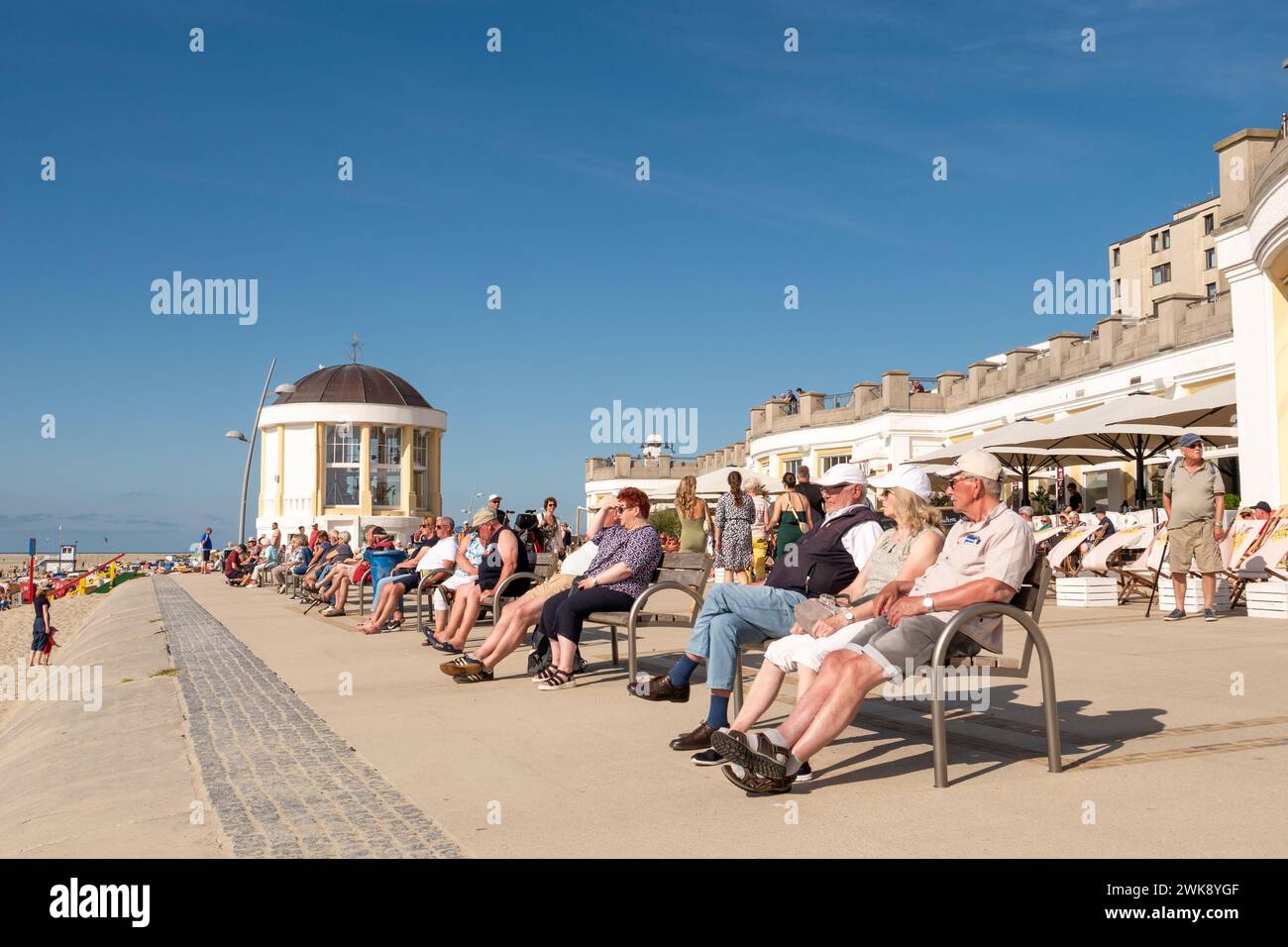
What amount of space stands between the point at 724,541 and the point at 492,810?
9719 millimetres

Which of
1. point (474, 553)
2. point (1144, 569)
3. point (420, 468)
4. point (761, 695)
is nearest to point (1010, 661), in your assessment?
point (761, 695)

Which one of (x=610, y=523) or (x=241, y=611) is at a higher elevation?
(x=610, y=523)

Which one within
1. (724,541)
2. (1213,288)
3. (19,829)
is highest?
(1213,288)

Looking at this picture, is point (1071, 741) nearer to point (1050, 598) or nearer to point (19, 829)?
point (19, 829)

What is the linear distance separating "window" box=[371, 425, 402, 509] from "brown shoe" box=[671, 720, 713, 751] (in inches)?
2006

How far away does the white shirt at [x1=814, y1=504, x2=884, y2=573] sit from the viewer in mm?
5727

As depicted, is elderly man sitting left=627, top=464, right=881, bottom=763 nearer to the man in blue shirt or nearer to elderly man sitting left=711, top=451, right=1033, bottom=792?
elderly man sitting left=711, top=451, right=1033, bottom=792

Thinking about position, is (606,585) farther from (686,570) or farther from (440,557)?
(440,557)

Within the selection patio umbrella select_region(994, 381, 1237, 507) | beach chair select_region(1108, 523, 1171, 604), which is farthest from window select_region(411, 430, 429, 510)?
beach chair select_region(1108, 523, 1171, 604)

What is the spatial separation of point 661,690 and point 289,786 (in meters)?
2.50
